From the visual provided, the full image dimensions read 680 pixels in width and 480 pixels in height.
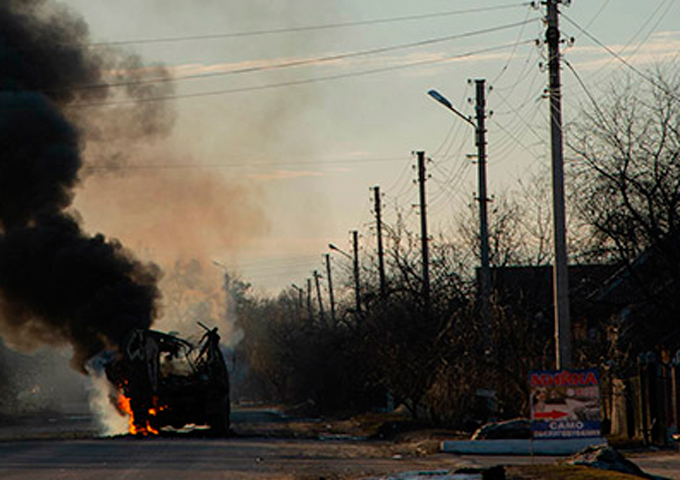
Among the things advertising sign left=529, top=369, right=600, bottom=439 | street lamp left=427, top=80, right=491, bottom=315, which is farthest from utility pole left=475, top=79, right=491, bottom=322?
advertising sign left=529, top=369, right=600, bottom=439

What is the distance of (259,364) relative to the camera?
9394 centimetres

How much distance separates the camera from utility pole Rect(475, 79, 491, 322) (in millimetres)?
32781

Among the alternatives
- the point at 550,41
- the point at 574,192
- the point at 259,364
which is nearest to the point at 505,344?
the point at 574,192

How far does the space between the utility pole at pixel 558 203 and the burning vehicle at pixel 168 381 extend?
15843mm

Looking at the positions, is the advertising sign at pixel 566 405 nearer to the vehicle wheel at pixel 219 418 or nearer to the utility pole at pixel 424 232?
the vehicle wheel at pixel 219 418

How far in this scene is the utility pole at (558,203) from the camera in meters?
25.1

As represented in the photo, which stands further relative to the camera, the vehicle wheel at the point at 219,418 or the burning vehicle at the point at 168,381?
the vehicle wheel at the point at 219,418

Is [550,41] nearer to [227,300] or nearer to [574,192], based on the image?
[574,192]

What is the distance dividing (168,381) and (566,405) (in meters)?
19.2

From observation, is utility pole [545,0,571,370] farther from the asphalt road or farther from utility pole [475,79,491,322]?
utility pole [475,79,491,322]

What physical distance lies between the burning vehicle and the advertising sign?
1869 centimetres

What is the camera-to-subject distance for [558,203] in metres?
25.2

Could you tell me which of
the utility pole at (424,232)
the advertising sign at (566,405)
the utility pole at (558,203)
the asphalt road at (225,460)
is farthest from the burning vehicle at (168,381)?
the advertising sign at (566,405)

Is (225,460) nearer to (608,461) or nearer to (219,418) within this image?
(608,461)
